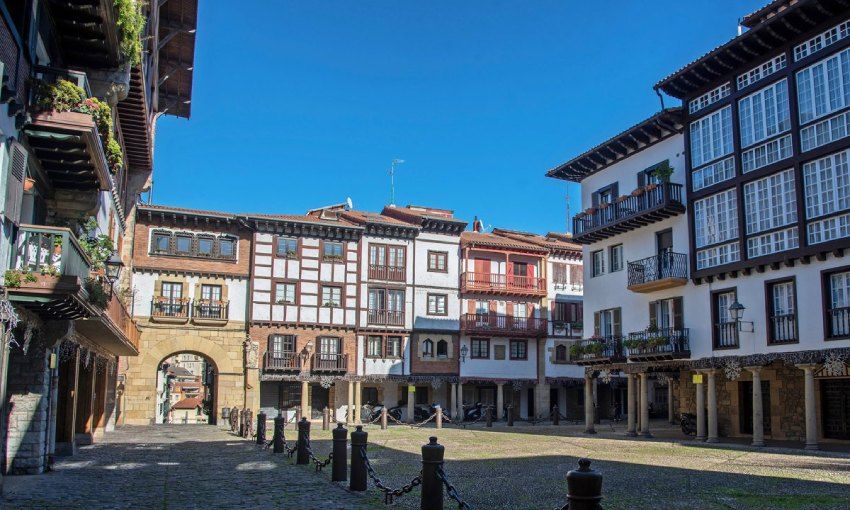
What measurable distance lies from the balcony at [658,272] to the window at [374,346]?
20.0 metres

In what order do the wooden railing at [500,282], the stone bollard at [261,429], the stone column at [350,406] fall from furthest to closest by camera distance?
the wooden railing at [500,282], the stone column at [350,406], the stone bollard at [261,429]

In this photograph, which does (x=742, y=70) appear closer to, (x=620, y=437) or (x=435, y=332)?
(x=620, y=437)

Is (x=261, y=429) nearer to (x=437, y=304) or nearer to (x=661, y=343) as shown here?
(x=661, y=343)

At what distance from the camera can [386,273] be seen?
49.7 meters

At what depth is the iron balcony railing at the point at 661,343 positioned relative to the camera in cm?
3006

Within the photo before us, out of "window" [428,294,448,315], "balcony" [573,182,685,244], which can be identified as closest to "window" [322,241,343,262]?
"window" [428,294,448,315]

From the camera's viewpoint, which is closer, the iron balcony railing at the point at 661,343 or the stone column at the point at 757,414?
the stone column at the point at 757,414

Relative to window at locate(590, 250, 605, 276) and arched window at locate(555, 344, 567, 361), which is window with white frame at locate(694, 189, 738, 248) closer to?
window at locate(590, 250, 605, 276)

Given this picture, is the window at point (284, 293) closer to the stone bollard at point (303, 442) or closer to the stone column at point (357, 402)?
the stone column at point (357, 402)

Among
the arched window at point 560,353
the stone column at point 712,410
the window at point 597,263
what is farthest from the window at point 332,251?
the stone column at point 712,410

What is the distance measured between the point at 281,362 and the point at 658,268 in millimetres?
23257

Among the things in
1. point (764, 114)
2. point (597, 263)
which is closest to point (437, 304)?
point (597, 263)

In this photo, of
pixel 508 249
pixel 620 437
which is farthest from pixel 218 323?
pixel 620 437

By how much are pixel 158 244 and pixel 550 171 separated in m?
22.1
